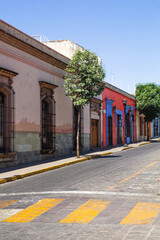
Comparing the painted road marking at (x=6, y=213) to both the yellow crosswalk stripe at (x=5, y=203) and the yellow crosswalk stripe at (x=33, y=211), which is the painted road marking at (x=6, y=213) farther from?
the yellow crosswalk stripe at (x=5, y=203)

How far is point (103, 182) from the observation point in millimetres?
9984

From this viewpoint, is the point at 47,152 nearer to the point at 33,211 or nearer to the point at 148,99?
the point at 33,211

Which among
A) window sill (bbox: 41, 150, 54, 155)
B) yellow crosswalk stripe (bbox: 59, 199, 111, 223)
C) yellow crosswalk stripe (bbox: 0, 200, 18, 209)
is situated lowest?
yellow crosswalk stripe (bbox: 0, 200, 18, 209)

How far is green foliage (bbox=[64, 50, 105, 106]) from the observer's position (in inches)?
760

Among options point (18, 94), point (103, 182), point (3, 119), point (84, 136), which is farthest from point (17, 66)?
point (84, 136)

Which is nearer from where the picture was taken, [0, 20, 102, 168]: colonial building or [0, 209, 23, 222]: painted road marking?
[0, 209, 23, 222]: painted road marking

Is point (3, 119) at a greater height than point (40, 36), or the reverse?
point (40, 36)

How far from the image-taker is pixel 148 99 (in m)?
42.8

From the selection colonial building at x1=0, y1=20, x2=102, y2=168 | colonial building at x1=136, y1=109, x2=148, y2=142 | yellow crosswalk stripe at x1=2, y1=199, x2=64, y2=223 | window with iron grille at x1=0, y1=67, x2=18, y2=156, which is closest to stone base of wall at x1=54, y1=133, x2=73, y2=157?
colonial building at x1=0, y1=20, x2=102, y2=168

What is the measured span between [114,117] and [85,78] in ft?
50.7

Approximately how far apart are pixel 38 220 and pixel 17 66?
38.6 ft

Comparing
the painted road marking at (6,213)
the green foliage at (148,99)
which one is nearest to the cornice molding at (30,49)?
the painted road marking at (6,213)

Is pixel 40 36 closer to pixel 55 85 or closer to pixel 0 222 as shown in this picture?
pixel 55 85

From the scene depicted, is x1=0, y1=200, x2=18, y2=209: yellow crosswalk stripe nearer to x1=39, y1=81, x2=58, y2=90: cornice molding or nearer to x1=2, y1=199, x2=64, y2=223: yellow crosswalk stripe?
x1=2, y1=199, x2=64, y2=223: yellow crosswalk stripe
